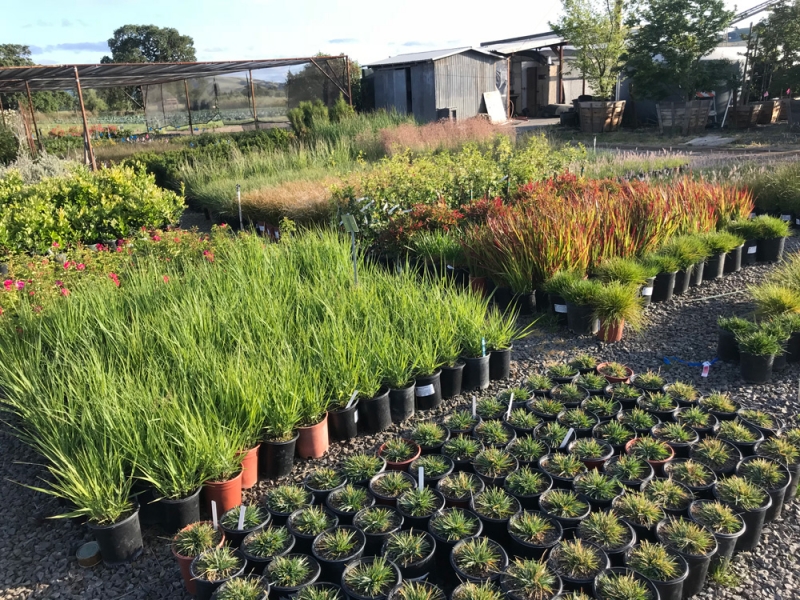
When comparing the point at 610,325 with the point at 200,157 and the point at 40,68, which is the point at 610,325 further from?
the point at 40,68

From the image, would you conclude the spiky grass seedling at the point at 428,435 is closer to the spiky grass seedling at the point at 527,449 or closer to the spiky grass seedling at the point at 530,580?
the spiky grass seedling at the point at 527,449

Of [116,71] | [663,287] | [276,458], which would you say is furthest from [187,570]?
[116,71]

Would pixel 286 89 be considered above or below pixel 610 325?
above

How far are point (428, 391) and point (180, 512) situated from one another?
1638mm

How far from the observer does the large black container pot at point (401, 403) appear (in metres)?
3.62

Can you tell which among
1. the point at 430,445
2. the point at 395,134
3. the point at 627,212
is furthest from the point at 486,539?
the point at 395,134

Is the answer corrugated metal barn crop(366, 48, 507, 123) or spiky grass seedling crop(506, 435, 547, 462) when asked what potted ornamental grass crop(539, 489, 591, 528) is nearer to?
spiky grass seedling crop(506, 435, 547, 462)

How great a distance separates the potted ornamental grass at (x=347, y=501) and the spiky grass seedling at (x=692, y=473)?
1484 mm

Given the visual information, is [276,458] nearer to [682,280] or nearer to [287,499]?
[287,499]

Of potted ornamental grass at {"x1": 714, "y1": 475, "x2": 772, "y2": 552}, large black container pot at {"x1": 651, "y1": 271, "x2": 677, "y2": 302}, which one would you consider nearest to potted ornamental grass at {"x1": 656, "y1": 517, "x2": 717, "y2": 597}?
potted ornamental grass at {"x1": 714, "y1": 475, "x2": 772, "y2": 552}

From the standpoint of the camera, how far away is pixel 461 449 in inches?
120

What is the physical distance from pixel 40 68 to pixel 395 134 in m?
7.14

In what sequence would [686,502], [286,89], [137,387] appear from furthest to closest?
1. [286,89]
2. [137,387]
3. [686,502]

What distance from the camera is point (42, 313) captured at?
13.2ft
